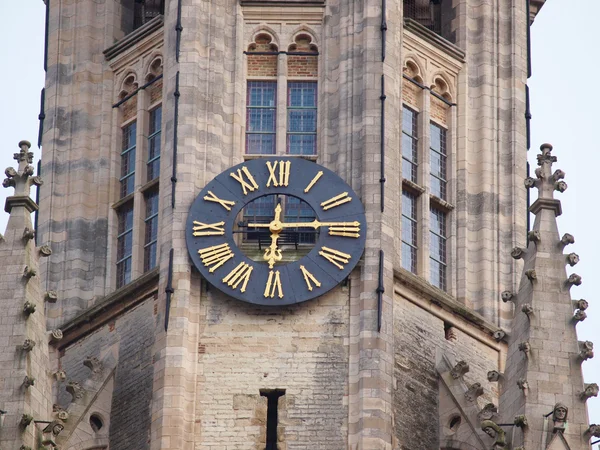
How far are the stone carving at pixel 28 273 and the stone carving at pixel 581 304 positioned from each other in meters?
9.29

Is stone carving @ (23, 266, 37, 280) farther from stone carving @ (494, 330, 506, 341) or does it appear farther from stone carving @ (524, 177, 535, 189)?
stone carving @ (524, 177, 535, 189)

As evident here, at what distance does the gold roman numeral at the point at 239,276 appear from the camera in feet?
215

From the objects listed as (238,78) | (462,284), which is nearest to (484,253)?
(462,284)

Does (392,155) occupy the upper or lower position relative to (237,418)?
upper

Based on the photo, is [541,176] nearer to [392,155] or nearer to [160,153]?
[392,155]

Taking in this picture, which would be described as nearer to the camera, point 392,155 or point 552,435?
point 552,435

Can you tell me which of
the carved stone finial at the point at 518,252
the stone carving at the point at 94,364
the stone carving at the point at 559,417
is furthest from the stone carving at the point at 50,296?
the stone carving at the point at 559,417

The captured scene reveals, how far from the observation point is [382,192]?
66.5 metres

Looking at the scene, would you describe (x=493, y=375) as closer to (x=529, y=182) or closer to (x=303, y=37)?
(x=529, y=182)

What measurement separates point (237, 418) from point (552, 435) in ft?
18.2

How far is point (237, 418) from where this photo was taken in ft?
212

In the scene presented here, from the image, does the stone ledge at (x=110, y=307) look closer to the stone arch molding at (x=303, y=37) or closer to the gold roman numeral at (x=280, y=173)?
the gold roman numeral at (x=280, y=173)

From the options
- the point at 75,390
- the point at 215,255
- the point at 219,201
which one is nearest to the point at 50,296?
the point at 75,390

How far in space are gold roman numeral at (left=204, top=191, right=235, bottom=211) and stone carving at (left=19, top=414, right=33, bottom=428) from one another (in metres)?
5.59
